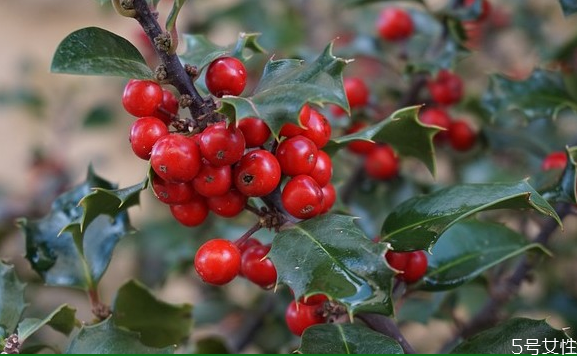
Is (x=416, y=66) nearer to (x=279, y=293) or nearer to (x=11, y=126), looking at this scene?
(x=279, y=293)

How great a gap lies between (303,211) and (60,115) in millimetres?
1830

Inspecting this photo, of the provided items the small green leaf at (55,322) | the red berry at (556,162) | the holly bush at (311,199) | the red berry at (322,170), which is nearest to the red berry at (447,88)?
the holly bush at (311,199)

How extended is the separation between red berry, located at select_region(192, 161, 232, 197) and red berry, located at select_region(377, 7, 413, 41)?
0.74 metres

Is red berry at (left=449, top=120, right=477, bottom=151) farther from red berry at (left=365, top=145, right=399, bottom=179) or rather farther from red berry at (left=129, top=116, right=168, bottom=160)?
red berry at (left=129, top=116, right=168, bottom=160)

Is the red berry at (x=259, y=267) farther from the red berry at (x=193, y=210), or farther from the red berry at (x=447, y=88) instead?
the red berry at (x=447, y=88)

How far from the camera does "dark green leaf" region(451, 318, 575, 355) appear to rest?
2.74 feet

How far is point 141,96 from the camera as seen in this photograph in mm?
782

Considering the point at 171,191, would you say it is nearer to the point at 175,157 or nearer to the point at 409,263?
the point at 175,157

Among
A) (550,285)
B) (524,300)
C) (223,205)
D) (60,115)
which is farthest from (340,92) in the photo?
(60,115)

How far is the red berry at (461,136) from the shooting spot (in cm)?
131

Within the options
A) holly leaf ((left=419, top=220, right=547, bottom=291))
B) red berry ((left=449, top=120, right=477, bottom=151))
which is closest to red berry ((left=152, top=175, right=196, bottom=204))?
holly leaf ((left=419, top=220, right=547, bottom=291))

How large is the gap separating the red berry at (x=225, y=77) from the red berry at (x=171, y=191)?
0.12 m

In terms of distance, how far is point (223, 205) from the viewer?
808 mm

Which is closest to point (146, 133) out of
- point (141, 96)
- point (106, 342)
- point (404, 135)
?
point (141, 96)
